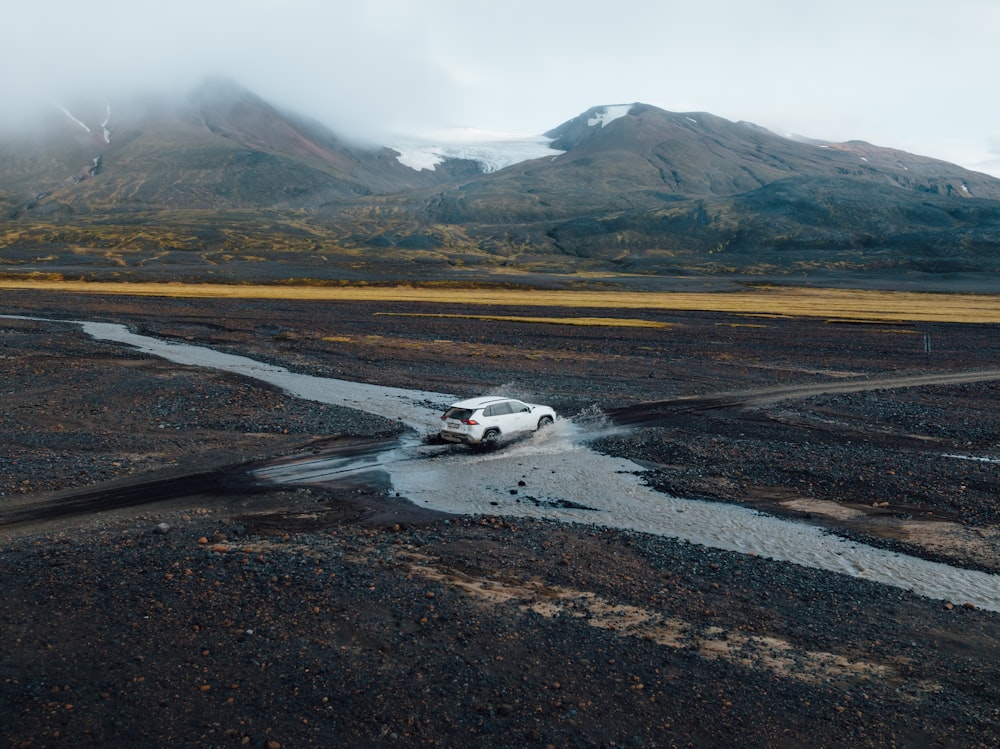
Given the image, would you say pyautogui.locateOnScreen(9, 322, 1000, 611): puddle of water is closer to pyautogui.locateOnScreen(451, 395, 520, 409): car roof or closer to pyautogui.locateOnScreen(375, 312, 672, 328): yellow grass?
pyautogui.locateOnScreen(451, 395, 520, 409): car roof

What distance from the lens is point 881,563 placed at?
18594 mm

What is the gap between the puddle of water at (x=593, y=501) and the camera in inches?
715

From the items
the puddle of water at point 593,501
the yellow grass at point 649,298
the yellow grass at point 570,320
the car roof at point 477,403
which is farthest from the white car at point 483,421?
the yellow grass at point 649,298

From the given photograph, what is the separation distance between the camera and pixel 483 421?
28938mm

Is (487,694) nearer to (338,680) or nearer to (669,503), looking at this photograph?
(338,680)

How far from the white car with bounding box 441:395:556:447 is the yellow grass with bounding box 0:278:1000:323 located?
64.6m

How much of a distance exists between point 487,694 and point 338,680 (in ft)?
7.93

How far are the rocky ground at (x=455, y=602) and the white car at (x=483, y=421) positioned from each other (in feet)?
11.0

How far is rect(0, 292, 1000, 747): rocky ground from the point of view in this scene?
11.8 m

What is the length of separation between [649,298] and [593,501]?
311 ft

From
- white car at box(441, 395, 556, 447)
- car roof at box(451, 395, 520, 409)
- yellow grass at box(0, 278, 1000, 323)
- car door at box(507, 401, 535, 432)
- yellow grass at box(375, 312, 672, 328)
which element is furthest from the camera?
yellow grass at box(0, 278, 1000, 323)

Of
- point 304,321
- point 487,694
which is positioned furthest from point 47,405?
point 304,321

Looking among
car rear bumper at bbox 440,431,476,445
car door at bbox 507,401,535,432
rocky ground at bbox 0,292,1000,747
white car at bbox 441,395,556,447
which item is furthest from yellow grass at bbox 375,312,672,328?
car rear bumper at bbox 440,431,476,445

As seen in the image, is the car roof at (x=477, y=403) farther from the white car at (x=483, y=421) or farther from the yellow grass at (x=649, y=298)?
the yellow grass at (x=649, y=298)
